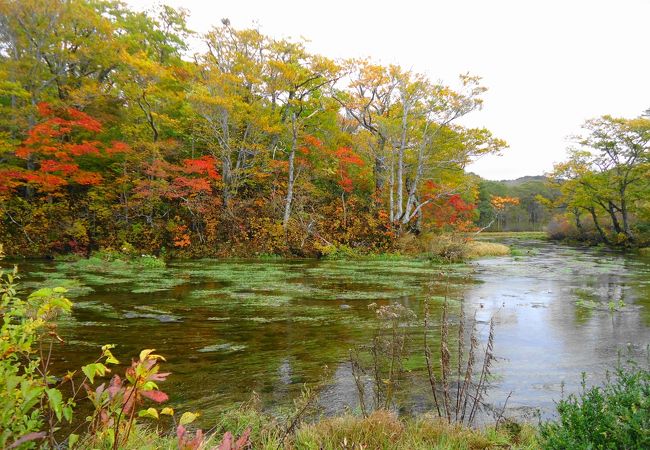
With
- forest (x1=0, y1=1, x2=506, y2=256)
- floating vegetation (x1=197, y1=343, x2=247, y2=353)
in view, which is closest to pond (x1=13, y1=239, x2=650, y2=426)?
floating vegetation (x1=197, y1=343, x2=247, y2=353)

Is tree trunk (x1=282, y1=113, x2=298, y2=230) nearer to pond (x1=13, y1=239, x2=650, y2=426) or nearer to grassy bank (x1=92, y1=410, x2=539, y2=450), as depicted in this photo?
pond (x1=13, y1=239, x2=650, y2=426)

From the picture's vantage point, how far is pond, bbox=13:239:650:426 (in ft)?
15.5

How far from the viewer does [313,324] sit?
7.57 meters

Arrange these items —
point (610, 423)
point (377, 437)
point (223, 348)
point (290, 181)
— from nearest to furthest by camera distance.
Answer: point (610, 423) < point (377, 437) < point (223, 348) < point (290, 181)

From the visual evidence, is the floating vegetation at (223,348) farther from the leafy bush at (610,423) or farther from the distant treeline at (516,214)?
the distant treeline at (516,214)

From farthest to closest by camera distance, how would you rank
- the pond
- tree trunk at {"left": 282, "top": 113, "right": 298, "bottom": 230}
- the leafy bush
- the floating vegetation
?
1. tree trunk at {"left": 282, "top": 113, "right": 298, "bottom": 230}
2. the floating vegetation
3. the pond
4. the leafy bush

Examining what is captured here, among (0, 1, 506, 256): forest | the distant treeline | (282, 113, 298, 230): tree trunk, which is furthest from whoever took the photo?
the distant treeline

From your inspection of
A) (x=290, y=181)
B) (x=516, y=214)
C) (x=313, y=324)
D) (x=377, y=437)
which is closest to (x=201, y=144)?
(x=290, y=181)

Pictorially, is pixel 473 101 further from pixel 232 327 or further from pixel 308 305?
pixel 232 327

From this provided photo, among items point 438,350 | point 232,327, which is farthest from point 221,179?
point 438,350

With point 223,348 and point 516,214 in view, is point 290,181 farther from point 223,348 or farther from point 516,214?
point 516,214

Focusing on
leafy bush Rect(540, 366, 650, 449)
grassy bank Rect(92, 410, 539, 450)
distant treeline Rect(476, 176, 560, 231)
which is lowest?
grassy bank Rect(92, 410, 539, 450)

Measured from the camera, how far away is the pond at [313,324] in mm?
4711

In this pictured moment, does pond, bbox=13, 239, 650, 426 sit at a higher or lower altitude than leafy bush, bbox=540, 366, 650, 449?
lower
